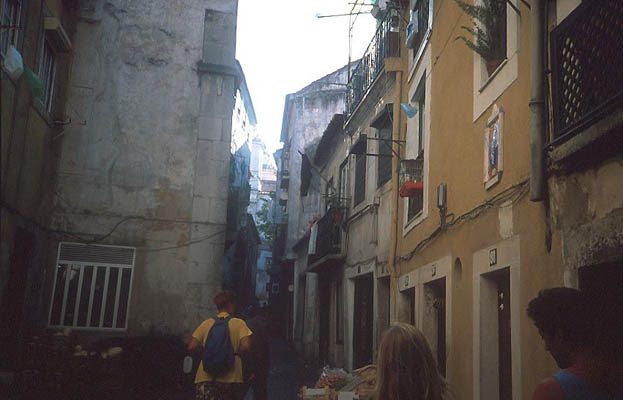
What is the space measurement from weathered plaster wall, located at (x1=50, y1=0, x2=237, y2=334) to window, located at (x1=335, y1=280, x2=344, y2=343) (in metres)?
4.01

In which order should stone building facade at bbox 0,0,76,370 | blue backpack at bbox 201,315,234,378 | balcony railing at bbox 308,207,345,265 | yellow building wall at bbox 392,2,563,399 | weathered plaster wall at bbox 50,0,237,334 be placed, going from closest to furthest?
yellow building wall at bbox 392,2,563,399 < blue backpack at bbox 201,315,234,378 < stone building facade at bbox 0,0,76,370 < weathered plaster wall at bbox 50,0,237,334 < balcony railing at bbox 308,207,345,265

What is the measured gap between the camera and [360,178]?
15367mm

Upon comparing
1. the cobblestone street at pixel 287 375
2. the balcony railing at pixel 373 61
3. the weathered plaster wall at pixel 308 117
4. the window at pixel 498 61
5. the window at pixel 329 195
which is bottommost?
the cobblestone street at pixel 287 375

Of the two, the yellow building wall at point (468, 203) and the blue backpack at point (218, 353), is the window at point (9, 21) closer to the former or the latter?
the blue backpack at point (218, 353)

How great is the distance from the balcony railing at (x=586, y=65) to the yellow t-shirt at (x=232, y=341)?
3.44 meters

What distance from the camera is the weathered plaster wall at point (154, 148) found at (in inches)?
552

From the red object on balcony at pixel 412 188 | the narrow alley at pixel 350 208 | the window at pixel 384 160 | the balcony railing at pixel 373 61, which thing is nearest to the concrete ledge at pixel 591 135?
the narrow alley at pixel 350 208

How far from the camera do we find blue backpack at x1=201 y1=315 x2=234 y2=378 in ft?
19.6

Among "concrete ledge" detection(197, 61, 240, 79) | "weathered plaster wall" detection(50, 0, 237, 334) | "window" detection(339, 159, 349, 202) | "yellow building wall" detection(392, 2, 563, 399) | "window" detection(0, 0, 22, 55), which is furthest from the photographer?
"window" detection(339, 159, 349, 202)

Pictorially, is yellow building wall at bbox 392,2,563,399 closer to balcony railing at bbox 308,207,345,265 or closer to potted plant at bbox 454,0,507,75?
potted plant at bbox 454,0,507,75

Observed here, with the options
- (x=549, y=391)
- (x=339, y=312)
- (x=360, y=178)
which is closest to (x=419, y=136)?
(x=360, y=178)

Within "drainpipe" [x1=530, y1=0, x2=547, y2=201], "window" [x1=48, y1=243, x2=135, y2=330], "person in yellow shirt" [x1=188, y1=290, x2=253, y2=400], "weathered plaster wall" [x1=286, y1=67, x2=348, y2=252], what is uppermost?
"weathered plaster wall" [x1=286, y1=67, x2=348, y2=252]

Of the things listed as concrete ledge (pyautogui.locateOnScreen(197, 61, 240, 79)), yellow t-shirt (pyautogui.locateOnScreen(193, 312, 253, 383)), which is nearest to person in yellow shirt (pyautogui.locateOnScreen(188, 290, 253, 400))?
yellow t-shirt (pyautogui.locateOnScreen(193, 312, 253, 383))

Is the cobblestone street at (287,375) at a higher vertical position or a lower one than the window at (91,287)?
lower
